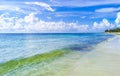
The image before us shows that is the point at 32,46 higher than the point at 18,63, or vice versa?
the point at 18,63

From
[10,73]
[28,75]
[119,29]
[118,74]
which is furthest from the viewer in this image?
[119,29]

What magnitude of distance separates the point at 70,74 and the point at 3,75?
2582 mm

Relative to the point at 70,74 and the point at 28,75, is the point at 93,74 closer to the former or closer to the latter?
the point at 70,74

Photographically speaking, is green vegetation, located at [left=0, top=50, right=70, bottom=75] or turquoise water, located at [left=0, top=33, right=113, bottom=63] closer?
green vegetation, located at [left=0, top=50, right=70, bottom=75]

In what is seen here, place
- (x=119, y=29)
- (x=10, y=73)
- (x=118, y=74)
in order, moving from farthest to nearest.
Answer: (x=119, y=29) < (x=10, y=73) < (x=118, y=74)

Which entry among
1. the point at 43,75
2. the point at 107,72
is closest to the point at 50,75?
the point at 43,75

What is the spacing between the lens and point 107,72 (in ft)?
27.1

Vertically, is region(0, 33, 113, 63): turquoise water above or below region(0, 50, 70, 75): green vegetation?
below

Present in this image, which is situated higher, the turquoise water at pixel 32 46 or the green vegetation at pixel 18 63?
the green vegetation at pixel 18 63

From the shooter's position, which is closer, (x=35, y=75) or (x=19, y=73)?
(x=35, y=75)

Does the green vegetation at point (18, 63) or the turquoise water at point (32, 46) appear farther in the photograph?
the turquoise water at point (32, 46)

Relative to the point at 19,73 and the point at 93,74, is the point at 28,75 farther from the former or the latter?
the point at 93,74

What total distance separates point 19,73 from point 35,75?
88cm

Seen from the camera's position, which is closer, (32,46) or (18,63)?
(18,63)
